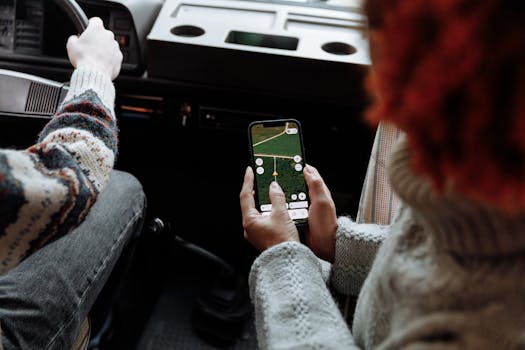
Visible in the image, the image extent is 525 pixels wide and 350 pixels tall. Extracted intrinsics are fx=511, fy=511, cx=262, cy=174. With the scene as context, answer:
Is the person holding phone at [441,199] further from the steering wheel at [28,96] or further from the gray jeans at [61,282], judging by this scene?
the steering wheel at [28,96]

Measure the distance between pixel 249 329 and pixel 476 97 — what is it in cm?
101

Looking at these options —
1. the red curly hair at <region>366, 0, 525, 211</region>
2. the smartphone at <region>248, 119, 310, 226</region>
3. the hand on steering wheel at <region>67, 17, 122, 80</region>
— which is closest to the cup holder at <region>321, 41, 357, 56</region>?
the smartphone at <region>248, 119, 310, 226</region>

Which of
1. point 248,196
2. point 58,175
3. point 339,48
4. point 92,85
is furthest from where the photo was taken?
point 339,48

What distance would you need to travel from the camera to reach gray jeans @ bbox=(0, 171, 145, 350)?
2.31 ft

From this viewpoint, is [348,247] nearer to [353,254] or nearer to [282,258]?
[353,254]

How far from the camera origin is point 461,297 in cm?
39

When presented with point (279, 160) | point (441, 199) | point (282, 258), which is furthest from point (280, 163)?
point (441, 199)

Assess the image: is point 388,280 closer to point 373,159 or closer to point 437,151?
point 437,151

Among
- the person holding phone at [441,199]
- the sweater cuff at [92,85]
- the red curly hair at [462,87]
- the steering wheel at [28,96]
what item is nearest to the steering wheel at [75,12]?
the steering wheel at [28,96]

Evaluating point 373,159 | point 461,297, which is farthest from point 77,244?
point 461,297

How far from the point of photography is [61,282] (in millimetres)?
757

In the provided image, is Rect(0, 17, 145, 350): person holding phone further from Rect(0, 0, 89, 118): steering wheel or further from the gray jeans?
Rect(0, 0, 89, 118): steering wheel

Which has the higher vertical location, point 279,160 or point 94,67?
point 94,67

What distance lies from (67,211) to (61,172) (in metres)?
0.04
